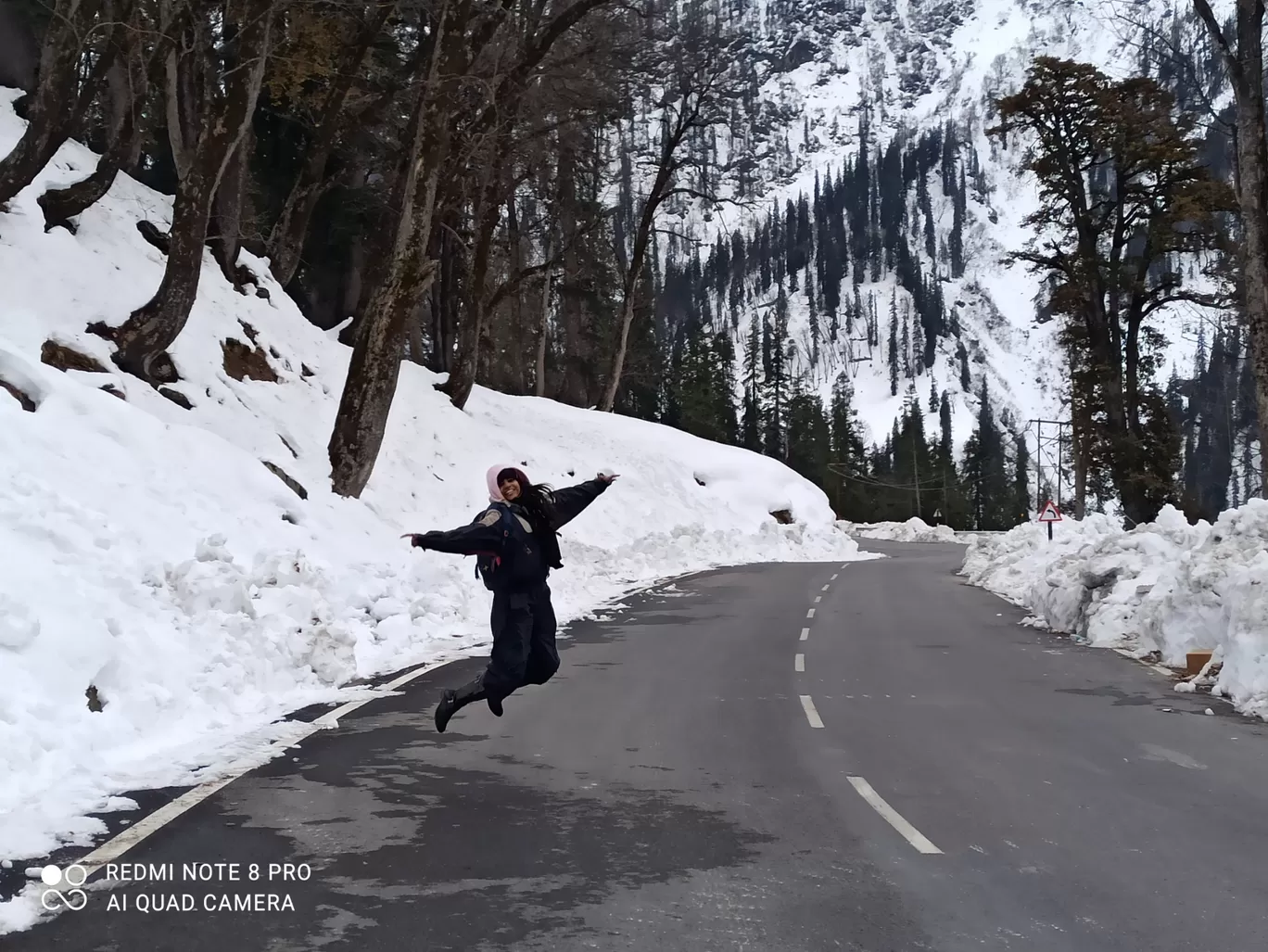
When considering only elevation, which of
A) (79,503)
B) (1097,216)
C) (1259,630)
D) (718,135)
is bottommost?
(1259,630)

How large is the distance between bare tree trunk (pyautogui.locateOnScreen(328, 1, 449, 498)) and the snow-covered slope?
0.76 m

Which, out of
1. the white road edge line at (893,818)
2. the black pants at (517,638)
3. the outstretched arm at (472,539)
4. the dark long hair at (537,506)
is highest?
the dark long hair at (537,506)

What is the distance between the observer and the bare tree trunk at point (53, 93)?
52.4ft

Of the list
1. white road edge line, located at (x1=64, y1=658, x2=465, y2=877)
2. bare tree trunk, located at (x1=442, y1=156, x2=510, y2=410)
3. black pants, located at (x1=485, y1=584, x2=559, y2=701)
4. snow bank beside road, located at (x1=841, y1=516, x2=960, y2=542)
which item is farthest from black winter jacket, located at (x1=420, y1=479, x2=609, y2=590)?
snow bank beside road, located at (x1=841, y1=516, x2=960, y2=542)

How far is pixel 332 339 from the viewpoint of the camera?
27688 millimetres

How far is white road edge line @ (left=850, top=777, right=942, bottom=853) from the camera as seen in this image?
6383 millimetres

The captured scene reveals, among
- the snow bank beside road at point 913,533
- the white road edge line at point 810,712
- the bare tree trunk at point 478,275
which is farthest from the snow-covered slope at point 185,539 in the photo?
the snow bank beside road at point 913,533

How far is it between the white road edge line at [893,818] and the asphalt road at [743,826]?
3 cm

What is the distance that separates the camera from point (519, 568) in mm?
8023

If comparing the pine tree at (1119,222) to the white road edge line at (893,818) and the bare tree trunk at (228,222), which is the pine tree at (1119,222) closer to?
the bare tree trunk at (228,222)

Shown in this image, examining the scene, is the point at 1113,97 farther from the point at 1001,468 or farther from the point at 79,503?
the point at 1001,468

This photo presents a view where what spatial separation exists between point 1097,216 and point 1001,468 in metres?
102

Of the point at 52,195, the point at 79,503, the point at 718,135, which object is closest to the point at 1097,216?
the point at 718,135

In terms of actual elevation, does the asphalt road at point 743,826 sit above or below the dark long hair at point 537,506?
below
